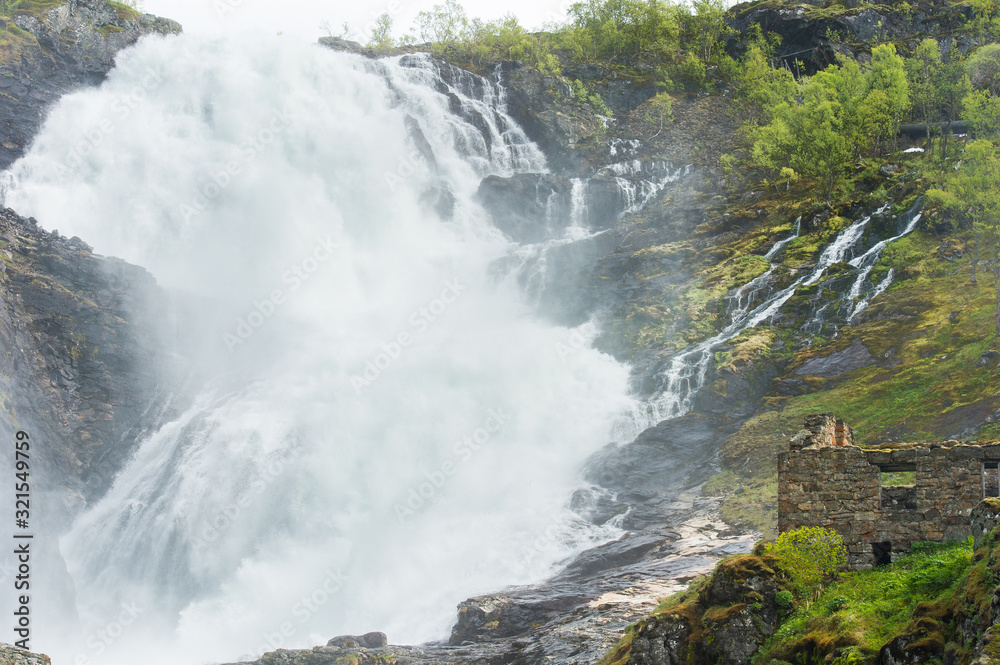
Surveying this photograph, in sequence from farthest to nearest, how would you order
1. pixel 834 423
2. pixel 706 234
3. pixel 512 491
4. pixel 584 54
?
pixel 584 54, pixel 706 234, pixel 512 491, pixel 834 423

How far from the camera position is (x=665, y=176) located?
64000 mm

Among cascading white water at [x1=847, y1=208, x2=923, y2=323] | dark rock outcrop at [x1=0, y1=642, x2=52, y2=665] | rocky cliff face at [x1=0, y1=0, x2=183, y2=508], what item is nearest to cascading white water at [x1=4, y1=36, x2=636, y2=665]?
rocky cliff face at [x1=0, y1=0, x2=183, y2=508]

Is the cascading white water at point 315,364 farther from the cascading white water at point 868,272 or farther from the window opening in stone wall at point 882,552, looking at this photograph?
the window opening in stone wall at point 882,552

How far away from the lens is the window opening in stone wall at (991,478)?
13680mm

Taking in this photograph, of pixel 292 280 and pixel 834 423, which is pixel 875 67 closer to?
pixel 292 280

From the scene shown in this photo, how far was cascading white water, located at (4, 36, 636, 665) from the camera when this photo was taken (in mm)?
33750

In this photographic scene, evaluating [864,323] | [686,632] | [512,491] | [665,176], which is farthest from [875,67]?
[686,632]

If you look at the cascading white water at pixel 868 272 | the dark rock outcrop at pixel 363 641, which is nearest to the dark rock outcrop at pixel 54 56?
the dark rock outcrop at pixel 363 641

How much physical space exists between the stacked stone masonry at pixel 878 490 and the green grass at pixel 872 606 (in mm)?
415

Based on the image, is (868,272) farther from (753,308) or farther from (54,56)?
(54,56)

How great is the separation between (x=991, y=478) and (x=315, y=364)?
130 ft

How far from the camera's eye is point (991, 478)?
45.3 feet

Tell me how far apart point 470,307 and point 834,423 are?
130ft

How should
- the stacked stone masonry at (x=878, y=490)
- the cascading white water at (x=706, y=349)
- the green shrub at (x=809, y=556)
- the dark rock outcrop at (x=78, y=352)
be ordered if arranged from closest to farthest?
the green shrub at (x=809, y=556)
the stacked stone masonry at (x=878, y=490)
the cascading white water at (x=706, y=349)
the dark rock outcrop at (x=78, y=352)
